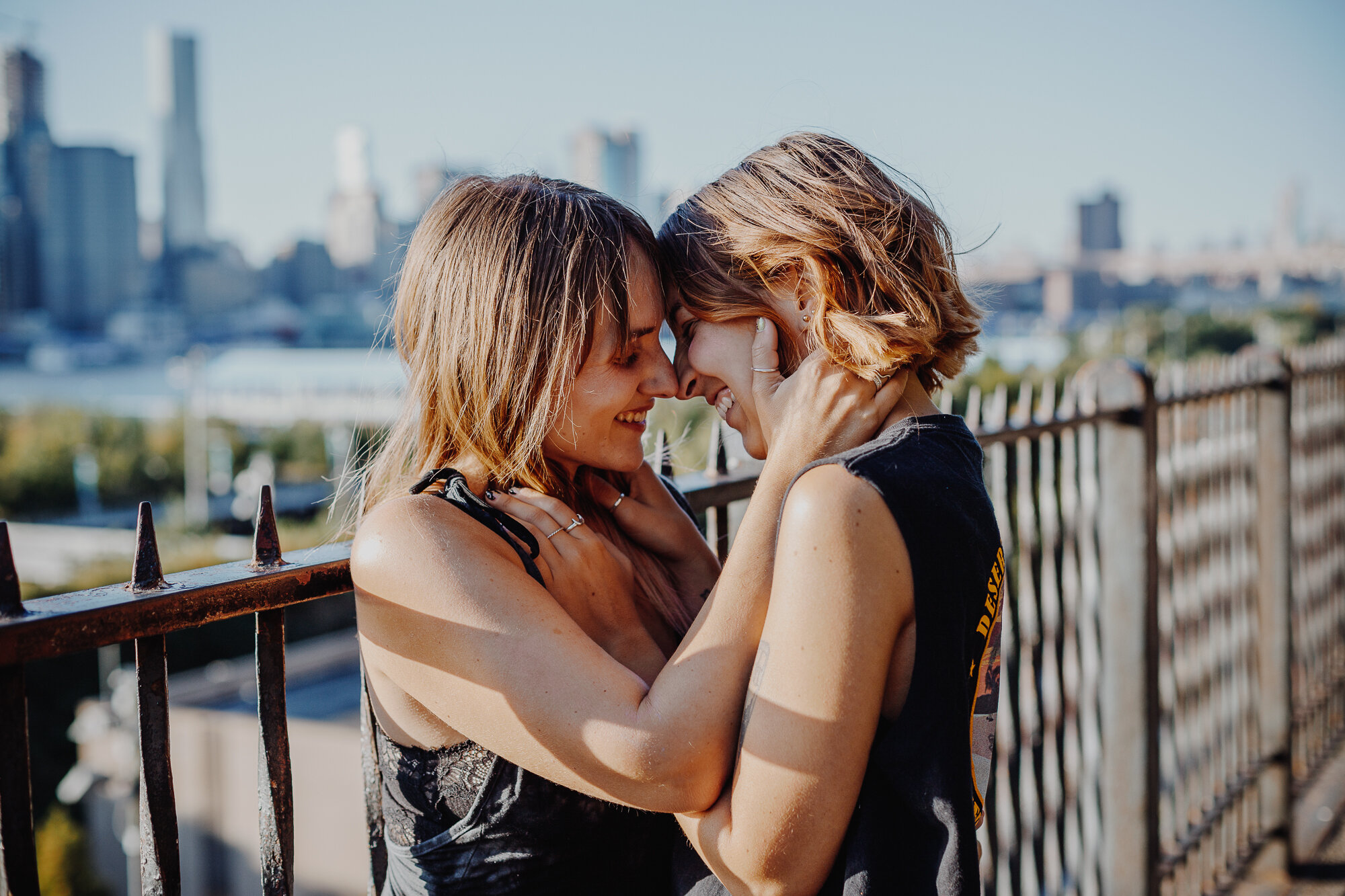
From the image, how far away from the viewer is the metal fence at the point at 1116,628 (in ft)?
4.09

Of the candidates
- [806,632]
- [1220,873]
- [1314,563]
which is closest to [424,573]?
[806,632]

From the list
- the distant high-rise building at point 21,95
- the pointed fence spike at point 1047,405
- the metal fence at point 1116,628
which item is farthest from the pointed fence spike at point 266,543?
the distant high-rise building at point 21,95

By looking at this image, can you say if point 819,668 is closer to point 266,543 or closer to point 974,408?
point 266,543

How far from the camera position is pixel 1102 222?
6338 centimetres

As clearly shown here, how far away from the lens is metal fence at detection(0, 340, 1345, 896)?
125 centimetres

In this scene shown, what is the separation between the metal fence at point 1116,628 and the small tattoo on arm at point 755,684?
25.5 inches

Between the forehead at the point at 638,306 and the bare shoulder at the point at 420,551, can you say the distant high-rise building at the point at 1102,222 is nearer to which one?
the forehead at the point at 638,306

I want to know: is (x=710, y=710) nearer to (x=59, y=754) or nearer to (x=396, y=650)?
(x=396, y=650)

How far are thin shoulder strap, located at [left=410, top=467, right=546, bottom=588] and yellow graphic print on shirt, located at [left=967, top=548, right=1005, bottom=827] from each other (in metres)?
0.63

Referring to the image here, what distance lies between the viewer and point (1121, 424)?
346 cm

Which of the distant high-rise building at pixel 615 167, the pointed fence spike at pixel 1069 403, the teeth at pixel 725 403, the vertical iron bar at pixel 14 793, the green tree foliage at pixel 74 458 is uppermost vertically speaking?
the distant high-rise building at pixel 615 167

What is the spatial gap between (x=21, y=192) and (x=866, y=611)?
3496 inches

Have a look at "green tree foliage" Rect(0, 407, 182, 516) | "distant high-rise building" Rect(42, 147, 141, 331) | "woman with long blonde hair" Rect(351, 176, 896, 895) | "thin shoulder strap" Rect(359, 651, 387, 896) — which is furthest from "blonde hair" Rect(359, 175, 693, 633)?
"distant high-rise building" Rect(42, 147, 141, 331)

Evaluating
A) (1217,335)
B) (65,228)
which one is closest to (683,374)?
(1217,335)
